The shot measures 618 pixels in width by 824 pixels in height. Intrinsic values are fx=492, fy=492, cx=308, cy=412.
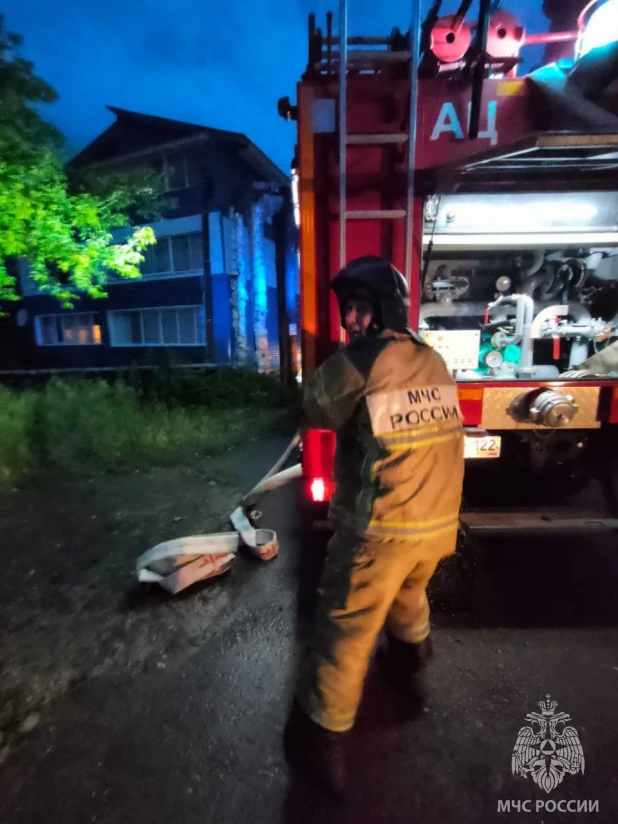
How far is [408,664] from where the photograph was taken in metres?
2.39

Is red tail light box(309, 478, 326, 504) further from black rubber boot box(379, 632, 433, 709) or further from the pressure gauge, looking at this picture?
the pressure gauge

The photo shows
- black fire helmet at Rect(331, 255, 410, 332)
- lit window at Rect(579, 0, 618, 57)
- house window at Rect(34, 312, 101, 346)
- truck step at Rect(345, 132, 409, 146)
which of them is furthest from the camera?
house window at Rect(34, 312, 101, 346)

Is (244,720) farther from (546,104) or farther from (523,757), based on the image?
(546,104)

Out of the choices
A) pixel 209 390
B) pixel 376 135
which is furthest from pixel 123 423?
pixel 376 135

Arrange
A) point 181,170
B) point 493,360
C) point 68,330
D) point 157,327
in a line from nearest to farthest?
1. point 493,360
2. point 181,170
3. point 157,327
4. point 68,330

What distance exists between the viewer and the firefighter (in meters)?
1.73

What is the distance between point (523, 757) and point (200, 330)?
13.9m

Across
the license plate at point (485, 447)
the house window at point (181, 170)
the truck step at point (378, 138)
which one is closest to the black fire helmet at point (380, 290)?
the truck step at point (378, 138)

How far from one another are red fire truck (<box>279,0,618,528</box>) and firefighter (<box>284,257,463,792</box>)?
940mm

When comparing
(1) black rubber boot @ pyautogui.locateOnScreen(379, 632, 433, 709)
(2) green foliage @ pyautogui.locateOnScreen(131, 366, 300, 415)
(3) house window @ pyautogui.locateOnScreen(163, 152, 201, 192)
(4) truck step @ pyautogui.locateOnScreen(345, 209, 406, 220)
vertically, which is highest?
(3) house window @ pyautogui.locateOnScreen(163, 152, 201, 192)

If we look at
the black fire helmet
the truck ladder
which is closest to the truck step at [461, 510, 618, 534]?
the truck ladder

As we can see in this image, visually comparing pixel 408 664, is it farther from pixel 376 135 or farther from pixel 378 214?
pixel 376 135

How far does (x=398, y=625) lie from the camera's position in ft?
7.63

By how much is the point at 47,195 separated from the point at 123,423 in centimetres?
340
